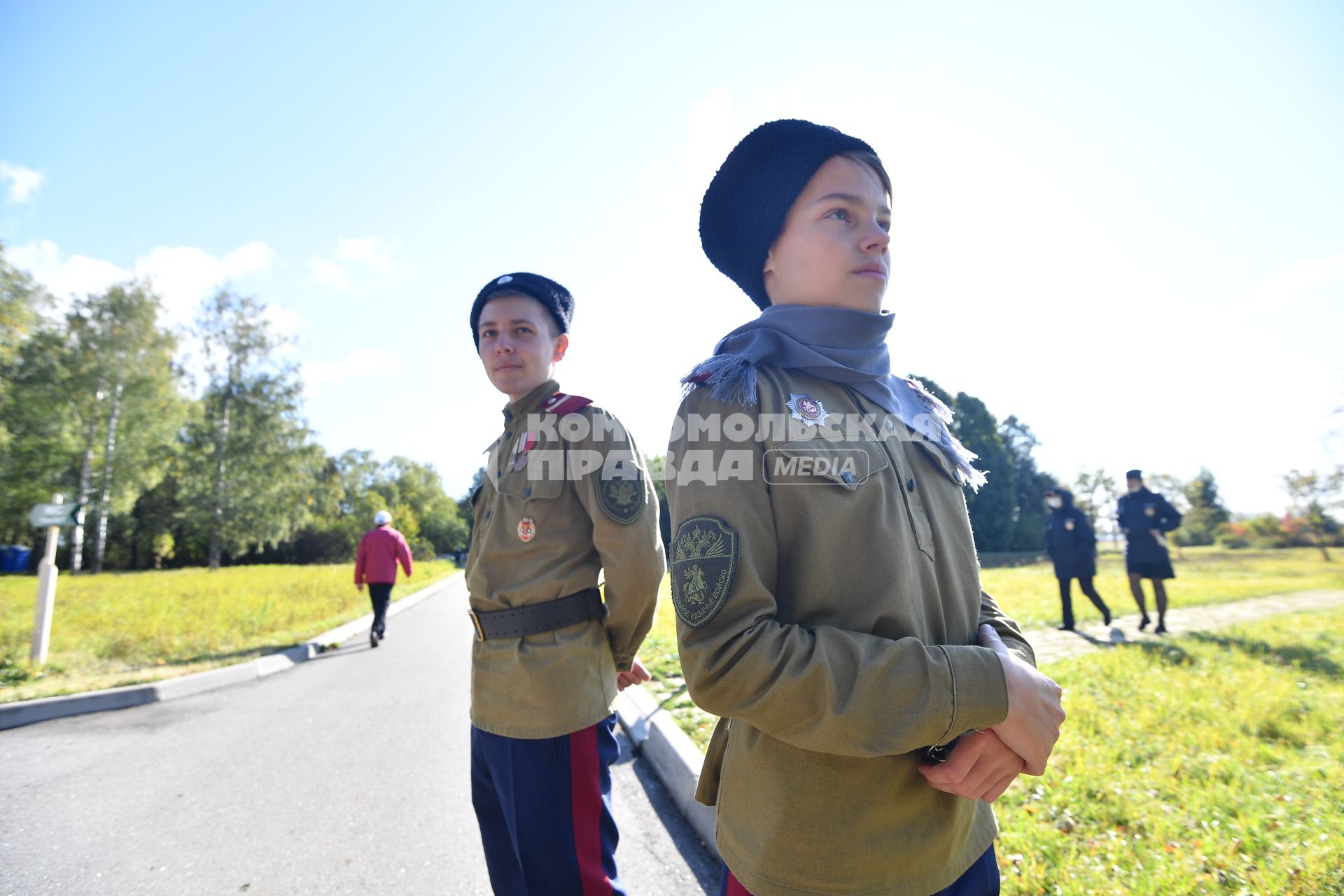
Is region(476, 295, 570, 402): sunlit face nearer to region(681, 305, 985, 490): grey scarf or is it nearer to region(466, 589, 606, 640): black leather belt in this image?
region(466, 589, 606, 640): black leather belt

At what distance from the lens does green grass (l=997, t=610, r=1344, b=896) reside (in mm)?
2191

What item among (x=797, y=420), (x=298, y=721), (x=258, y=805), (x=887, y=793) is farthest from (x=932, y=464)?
(x=298, y=721)

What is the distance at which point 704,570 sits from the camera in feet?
3.24

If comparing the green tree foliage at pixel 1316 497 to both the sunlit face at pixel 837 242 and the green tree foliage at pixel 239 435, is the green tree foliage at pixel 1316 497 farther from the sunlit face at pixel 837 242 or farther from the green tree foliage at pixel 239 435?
the green tree foliage at pixel 239 435

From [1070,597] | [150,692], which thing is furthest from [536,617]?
[1070,597]

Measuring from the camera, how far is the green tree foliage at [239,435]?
98.0ft

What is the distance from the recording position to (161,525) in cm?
3919

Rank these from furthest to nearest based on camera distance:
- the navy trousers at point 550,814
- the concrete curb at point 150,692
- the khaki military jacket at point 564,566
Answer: the concrete curb at point 150,692
the khaki military jacket at point 564,566
the navy trousers at point 550,814

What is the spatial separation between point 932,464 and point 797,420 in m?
0.41

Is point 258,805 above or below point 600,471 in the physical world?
below

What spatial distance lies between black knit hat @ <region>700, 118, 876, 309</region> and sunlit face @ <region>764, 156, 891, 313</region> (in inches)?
1.1

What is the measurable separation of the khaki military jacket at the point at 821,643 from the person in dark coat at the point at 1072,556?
27.1 ft

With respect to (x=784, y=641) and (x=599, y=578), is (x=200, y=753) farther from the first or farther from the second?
(x=784, y=641)

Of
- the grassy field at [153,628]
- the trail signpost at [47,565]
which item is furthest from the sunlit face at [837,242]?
the trail signpost at [47,565]
